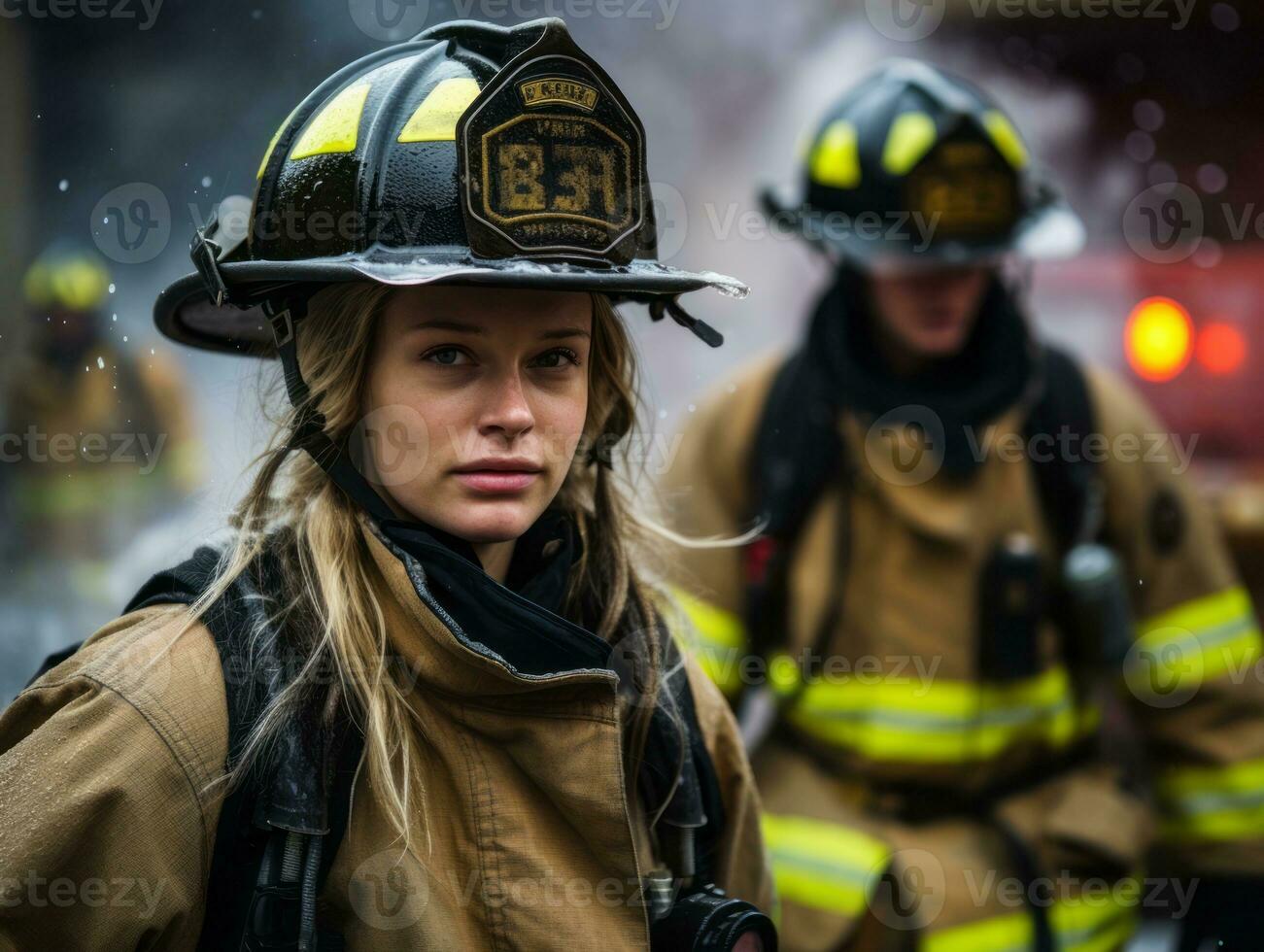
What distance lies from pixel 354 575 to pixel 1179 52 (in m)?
4.17

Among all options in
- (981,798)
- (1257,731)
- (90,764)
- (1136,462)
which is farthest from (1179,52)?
(90,764)

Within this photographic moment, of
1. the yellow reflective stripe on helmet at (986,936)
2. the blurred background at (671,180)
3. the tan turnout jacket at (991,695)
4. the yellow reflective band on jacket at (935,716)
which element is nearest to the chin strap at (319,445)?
the blurred background at (671,180)

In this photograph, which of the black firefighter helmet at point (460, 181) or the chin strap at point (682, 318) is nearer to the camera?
the black firefighter helmet at point (460, 181)

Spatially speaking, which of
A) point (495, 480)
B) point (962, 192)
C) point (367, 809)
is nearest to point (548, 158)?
point (495, 480)

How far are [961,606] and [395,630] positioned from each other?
6.41 feet

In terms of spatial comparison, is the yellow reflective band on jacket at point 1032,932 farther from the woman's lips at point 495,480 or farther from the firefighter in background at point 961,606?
the woman's lips at point 495,480

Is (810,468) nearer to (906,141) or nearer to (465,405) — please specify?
(906,141)

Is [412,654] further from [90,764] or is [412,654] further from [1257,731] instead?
[1257,731]

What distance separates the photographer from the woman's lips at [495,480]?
5.39ft

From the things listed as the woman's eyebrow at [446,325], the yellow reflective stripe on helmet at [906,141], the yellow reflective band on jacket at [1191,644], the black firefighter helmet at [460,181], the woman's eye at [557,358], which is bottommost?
the yellow reflective band on jacket at [1191,644]

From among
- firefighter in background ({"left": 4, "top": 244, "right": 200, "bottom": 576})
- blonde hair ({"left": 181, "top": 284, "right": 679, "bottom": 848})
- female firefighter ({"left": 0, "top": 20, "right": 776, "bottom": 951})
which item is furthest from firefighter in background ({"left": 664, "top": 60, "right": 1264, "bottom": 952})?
firefighter in background ({"left": 4, "top": 244, "right": 200, "bottom": 576})

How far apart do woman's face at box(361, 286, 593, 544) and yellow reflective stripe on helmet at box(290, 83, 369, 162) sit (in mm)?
201

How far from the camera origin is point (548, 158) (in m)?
1.65

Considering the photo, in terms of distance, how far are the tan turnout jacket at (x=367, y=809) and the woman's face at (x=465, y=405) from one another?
106 millimetres
